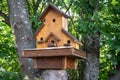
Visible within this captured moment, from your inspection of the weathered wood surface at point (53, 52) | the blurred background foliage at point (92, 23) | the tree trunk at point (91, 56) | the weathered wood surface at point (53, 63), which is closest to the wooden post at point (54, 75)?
the weathered wood surface at point (53, 63)

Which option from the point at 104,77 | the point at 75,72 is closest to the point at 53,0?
the point at 75,72

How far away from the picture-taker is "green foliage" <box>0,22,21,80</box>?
4770mm

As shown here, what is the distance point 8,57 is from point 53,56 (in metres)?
2.81

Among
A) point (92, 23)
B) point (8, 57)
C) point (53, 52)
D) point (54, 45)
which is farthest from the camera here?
point (8, 57)

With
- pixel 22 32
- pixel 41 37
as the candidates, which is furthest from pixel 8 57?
pixel 41 37

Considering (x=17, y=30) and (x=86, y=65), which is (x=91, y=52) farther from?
(x=17, y=30)

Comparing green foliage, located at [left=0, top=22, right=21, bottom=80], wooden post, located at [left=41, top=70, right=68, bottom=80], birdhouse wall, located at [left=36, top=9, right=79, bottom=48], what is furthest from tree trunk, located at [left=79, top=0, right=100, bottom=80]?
wooden post, located at [left=41, top=70, right=68, bottom=80]

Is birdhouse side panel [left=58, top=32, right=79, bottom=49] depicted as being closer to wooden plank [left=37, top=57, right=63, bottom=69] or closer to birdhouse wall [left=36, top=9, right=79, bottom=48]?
birdhouse wall [left=36, top=9, right=79, bottom=48]

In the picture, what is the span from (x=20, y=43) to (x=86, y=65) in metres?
1.72

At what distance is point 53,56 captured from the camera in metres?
2.52

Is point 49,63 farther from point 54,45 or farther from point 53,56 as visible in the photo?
point 54,45

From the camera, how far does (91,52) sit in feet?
14.0

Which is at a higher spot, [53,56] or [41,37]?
[41,37]

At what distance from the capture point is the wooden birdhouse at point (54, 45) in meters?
2.45
